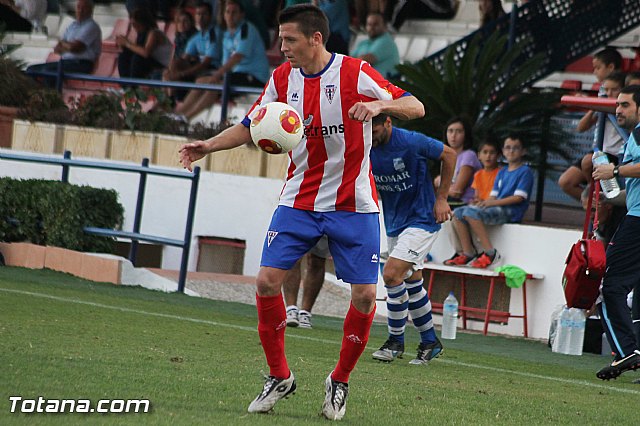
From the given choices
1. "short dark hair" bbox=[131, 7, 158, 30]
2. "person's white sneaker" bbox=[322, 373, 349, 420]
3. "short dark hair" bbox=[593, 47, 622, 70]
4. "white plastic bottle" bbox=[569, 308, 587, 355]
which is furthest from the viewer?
"short dark hair" bbox=[131, 7, 158, 30]

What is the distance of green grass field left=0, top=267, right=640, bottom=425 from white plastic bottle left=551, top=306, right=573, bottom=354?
0.24 meters

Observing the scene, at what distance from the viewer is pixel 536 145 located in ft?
50.4

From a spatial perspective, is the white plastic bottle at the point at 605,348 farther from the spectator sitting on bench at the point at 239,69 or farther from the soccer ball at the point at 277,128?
the spectator sitting on bench at the point at 239,69

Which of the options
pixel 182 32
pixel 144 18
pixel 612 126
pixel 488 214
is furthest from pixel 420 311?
pixel 144 18

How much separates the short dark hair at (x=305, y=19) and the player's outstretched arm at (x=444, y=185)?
322 centimetres

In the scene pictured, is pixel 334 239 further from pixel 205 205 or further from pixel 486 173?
pixel 205 205

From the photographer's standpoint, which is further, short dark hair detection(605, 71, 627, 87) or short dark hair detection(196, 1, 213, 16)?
short dark hair detection(196, 1, 213, 16)

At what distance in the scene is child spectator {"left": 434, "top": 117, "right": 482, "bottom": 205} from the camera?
47.5 ft

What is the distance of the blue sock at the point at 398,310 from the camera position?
33.4ft

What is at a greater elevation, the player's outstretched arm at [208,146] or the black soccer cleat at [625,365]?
the player's outstretched arm at [208,146]

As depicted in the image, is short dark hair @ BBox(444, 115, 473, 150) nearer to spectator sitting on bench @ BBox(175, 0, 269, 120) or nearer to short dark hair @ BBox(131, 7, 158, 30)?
spectator sitting on bench @ BBox(175, 0, 269, 120)

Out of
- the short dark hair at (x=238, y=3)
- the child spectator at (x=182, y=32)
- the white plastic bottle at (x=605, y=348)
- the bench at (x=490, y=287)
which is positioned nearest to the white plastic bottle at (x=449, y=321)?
the bench at (x=490, y=287)

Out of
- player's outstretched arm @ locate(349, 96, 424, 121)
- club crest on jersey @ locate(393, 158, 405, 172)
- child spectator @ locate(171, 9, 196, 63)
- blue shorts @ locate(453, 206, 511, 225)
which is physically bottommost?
blue shorts @ locate(453, 206, 511, 225)

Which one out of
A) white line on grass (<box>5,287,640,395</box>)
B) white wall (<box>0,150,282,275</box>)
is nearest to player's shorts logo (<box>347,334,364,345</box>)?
white line on grass (<box>5,287,640,395</box>)
